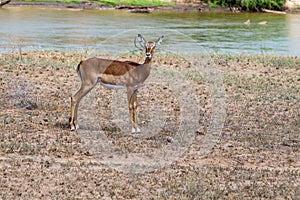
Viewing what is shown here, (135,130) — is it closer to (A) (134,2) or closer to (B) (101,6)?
(B) (101,6)

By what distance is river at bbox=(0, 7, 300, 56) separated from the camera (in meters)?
18.8

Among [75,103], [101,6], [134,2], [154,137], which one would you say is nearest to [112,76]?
[75,103]

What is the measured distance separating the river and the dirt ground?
5.30 metres

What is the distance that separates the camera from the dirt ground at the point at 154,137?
6031mm

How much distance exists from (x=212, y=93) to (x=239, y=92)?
0.47 metres

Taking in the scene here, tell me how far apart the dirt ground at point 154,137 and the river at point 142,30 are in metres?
5.30

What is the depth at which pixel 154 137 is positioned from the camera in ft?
25.6

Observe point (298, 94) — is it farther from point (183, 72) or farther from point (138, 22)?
point (138, 22)

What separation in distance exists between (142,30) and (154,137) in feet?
52.3

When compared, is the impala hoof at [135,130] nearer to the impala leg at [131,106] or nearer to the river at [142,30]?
the impala leg at [131,106]

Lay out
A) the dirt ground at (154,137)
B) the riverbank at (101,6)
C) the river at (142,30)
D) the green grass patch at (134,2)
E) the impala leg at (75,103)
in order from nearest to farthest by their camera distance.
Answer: the dirt ground at (154,137) → the impala leg at (75,103) → the river at (142,30) → the riverbank at (101,6) → the green grass patch at (134,2)

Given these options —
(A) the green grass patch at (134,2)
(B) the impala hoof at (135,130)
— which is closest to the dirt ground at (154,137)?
(B) the impala hoof at (135,130)

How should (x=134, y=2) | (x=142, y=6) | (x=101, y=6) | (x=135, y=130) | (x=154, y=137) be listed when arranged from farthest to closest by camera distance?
(x=134, y=2) → (x=142, y=6) → (x=101, y=6) → (x=135, y=130) → (x=154, y=137)

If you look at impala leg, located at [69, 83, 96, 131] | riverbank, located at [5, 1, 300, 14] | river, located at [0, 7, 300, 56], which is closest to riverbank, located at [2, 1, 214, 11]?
riverbank, located at [5, 1, 300, 14]
